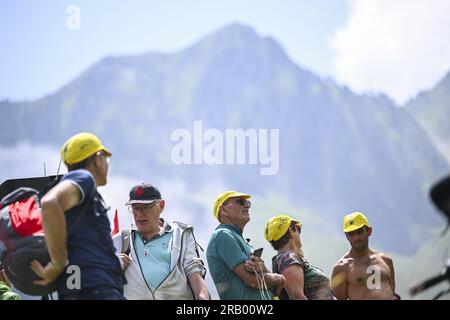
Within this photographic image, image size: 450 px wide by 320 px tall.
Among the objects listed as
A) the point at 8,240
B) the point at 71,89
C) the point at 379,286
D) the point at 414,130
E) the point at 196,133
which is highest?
the point at 71,89

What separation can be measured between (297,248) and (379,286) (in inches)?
27.5

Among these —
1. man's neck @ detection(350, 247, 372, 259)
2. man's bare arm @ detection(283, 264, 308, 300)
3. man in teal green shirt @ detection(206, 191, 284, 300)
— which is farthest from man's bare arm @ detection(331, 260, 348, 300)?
man in teal green shirt @ detection(206, 191, 284, 300)

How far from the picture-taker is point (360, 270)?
671 cm

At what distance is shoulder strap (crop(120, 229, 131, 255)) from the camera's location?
239 inches

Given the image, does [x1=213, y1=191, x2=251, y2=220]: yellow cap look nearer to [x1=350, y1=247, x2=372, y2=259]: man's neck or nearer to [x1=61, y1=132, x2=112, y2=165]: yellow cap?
[x1=350, y1=247, x2=372, y2=259]: man's neck

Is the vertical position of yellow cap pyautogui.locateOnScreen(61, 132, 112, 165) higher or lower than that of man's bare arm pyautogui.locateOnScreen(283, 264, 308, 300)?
higher

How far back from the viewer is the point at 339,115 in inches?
1567

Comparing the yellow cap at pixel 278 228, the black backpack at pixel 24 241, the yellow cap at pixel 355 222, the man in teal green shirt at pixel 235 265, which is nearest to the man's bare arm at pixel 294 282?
the man in teal green shirt at pixel 235 265

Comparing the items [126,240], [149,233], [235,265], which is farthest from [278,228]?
[126,240]

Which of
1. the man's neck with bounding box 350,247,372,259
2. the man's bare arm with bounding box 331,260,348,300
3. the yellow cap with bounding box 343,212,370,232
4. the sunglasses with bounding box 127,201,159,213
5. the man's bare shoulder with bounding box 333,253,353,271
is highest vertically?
the sunglasses with bounding box 127,201,159,213

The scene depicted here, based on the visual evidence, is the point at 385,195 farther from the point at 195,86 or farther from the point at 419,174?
the point at 195,86

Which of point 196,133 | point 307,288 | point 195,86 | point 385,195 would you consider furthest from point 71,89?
point 307,288

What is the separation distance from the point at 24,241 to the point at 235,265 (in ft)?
5.73

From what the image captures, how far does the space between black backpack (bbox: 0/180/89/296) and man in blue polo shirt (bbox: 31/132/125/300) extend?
0.05 metres
